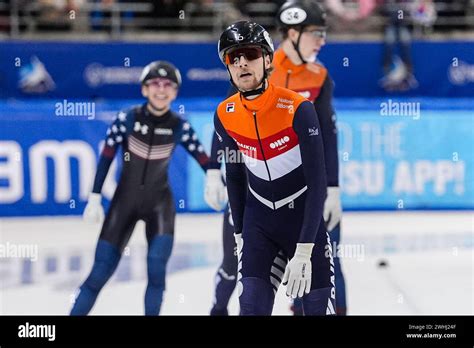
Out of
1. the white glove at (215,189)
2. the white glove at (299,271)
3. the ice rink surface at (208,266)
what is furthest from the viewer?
the ice rink surface at (208,266)

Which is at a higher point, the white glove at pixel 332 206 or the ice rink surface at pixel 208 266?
the white glove at pixel 332 206

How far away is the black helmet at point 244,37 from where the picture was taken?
192 inches

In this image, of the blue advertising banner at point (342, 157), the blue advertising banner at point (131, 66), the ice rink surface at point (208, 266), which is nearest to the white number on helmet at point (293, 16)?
the ice rink surface at point (208, 266)

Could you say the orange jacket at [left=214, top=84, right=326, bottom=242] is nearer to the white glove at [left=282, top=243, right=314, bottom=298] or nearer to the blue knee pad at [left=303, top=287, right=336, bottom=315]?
the white glove at [left=282, top=243, right=314, bottom=298]

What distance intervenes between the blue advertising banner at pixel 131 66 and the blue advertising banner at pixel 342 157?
2.03 m

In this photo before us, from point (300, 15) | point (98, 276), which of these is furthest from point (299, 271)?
point (300, 15)

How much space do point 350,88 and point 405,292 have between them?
6630 mm

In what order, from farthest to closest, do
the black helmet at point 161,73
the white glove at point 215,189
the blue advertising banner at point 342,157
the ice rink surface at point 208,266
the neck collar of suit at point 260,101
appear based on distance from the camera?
1. the blue advertising banner at point 342,157
2. the ice rink surface at point 208,266
3. the black helmet at point 161,73
4. the white glove at point 215,189
5. the neck collar of suit at point 260,101

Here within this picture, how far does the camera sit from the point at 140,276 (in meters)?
8.60

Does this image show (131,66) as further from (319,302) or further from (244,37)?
(319,302)

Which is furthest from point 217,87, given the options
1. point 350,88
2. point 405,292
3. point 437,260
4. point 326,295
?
point 326,295

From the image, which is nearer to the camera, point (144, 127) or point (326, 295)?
point (326, 295)

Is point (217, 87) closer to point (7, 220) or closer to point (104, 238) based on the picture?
point (7, 220)

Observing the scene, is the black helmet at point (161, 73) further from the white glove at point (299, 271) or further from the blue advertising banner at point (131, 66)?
the blue advertising banner at point (131, 66)
